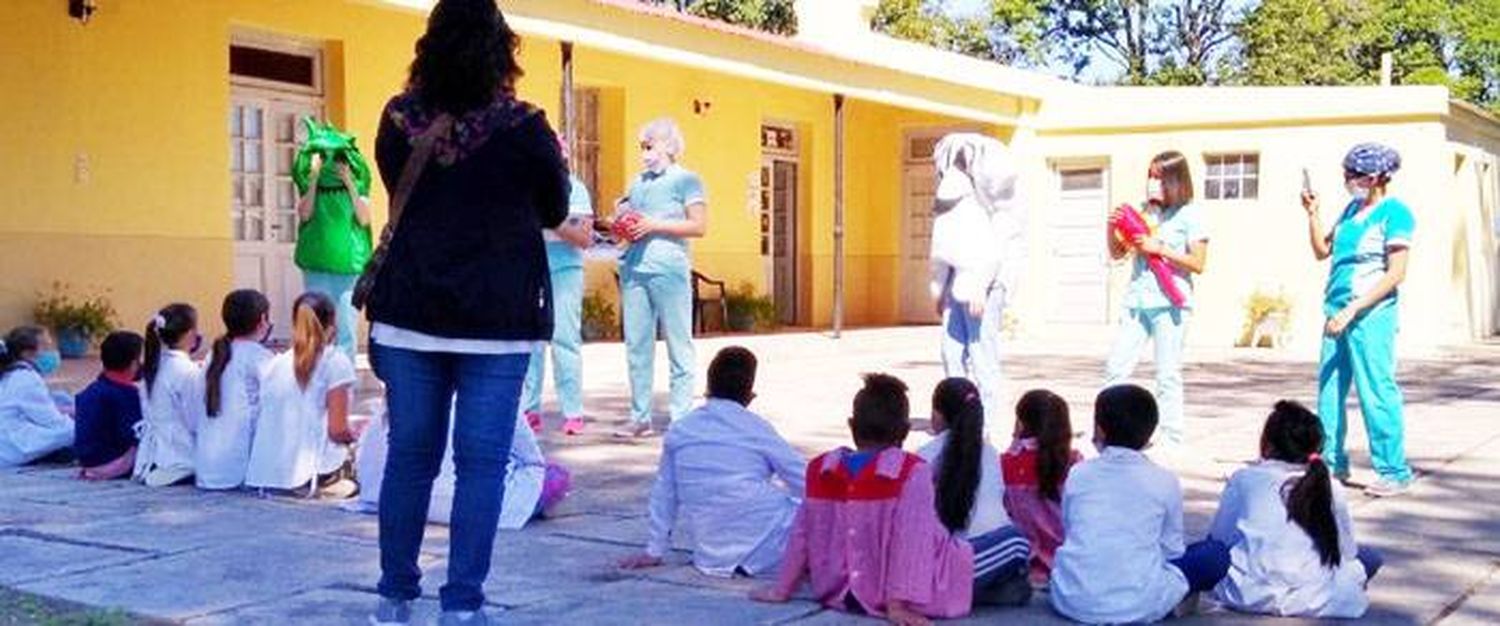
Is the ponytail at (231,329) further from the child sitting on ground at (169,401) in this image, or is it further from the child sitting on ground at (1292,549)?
the child sitting on ground at (1292,549)

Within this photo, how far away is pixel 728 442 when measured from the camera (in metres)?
4.86

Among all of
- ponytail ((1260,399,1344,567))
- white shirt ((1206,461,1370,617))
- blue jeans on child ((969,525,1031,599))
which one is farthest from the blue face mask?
ponytail ((1260,399,1344,567))

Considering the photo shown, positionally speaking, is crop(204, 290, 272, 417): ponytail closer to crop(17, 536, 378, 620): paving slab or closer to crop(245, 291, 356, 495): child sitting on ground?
crop(245, 291, 356, 495): child sitting on ground

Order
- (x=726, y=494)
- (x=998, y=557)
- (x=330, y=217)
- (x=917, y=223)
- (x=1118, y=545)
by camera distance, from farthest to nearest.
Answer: (x=917, y=223), (x=330, y=217), (x=726, y=494), (x=998, y=557), (x=1118, y=545)

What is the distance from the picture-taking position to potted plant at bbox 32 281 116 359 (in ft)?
38.5

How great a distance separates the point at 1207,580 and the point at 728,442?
1.44 metres

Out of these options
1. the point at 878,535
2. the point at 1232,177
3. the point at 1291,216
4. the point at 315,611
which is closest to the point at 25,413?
the point at 315,611

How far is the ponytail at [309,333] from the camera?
20.0ft

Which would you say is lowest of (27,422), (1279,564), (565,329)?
(1279,564)

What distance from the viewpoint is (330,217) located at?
331 inches

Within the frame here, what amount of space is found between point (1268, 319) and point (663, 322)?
1091cm

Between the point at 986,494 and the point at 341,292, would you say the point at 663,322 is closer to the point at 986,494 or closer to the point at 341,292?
the point at 341,292

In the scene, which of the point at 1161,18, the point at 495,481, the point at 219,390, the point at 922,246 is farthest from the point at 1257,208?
the point at 1161,18

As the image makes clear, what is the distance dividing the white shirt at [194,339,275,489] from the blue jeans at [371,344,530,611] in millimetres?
2777
